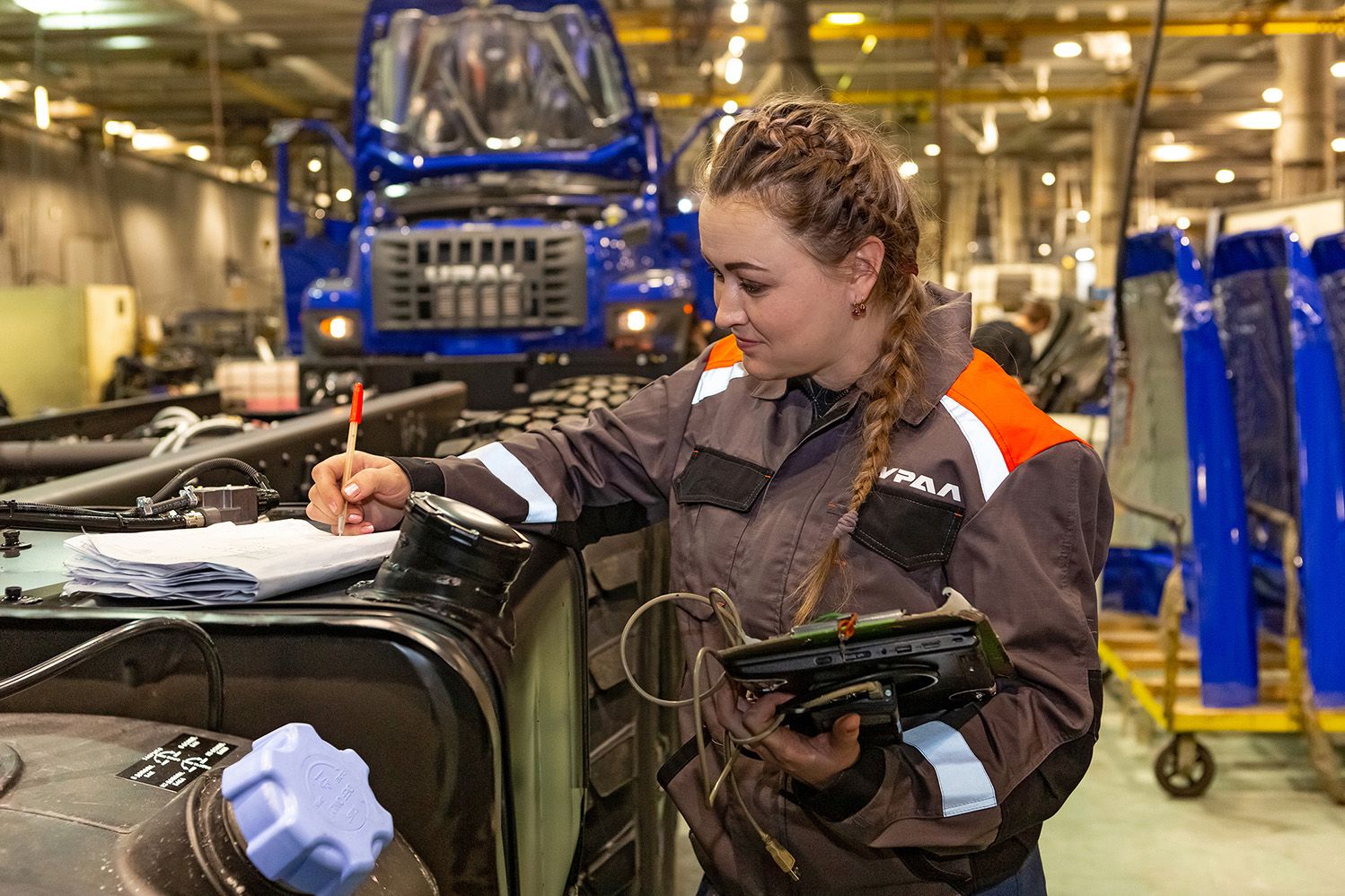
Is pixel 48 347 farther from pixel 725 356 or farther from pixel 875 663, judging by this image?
pixel 875 663

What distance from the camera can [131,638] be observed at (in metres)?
1.11

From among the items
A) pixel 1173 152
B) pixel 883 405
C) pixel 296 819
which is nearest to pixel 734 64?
pixel 1173 152

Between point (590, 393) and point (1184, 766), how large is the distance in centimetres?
214

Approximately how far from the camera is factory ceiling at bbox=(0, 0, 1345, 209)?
1357cm

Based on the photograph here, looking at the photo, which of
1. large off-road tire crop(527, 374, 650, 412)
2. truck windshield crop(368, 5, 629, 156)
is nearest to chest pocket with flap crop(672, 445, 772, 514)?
large off-road tire crop(527, 374, 650, 412)

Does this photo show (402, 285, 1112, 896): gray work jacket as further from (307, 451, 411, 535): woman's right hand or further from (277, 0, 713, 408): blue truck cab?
(277, 0, 713, 408): blue truck cab

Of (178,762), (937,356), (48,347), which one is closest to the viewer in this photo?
(178,762)

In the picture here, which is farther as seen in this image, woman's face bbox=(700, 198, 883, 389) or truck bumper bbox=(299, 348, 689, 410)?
truck bumper bbox=(299, 348, 689, 410)

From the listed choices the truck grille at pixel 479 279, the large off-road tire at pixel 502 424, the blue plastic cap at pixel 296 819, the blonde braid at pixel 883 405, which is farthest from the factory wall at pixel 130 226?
the blue plastic cap at pixel 296 819

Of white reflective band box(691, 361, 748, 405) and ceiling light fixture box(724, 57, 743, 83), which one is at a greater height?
ceiling light fixture box(724, 57, 743, 83)

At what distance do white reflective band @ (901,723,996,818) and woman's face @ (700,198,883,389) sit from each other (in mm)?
450

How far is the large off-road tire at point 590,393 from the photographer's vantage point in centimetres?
392

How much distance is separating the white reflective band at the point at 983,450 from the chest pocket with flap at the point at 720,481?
23 centimetres

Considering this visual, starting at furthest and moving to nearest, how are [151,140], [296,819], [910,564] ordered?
[151,140] < [910,564] < [296,819]
